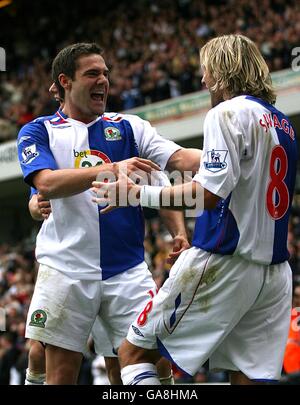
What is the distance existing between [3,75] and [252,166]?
20.4 m

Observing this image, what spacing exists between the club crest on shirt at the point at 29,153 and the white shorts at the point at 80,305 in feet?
2.12

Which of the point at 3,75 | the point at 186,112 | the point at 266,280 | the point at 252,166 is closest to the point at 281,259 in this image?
the point at 266,280

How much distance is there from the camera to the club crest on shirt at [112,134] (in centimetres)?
487

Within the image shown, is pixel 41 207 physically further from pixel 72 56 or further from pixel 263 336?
pixel 263 336

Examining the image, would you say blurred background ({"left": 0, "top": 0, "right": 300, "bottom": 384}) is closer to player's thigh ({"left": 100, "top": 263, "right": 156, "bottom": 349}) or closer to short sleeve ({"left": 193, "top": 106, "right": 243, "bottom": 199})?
player's thigh ({"left": 100, "top": 263, "right": 156, "bottom": 349})

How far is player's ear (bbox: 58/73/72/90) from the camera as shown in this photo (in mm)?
4832

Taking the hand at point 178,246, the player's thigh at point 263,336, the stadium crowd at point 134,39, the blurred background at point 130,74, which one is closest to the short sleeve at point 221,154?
the player's thigh at point 263,336

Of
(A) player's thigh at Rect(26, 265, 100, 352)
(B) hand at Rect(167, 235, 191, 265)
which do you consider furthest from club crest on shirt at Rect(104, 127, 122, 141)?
(A) player's thigh at Rect(26, 265, 100, 352)

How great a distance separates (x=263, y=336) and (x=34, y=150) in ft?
5.33

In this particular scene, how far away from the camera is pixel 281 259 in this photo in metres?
4.13

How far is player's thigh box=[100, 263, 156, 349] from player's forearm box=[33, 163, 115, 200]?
26.3 inches

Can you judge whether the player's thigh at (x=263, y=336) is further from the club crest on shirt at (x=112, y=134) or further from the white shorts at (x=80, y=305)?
the club crest on shirt at (x=112, y=134)

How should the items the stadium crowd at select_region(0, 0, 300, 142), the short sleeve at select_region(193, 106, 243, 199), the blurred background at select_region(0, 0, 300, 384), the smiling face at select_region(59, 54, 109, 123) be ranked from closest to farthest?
1. the short sleeve at select_region(193, 106, 243, 199)
2. the smiling face at select_region(59, 54, 109, 123)
3. the blurred background at select_region(0, 0, 300, 384)
4. the stadium crowd at select_region(0, 0, 300, 142)

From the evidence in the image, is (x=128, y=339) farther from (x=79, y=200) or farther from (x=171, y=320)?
(x=79, y=200)
